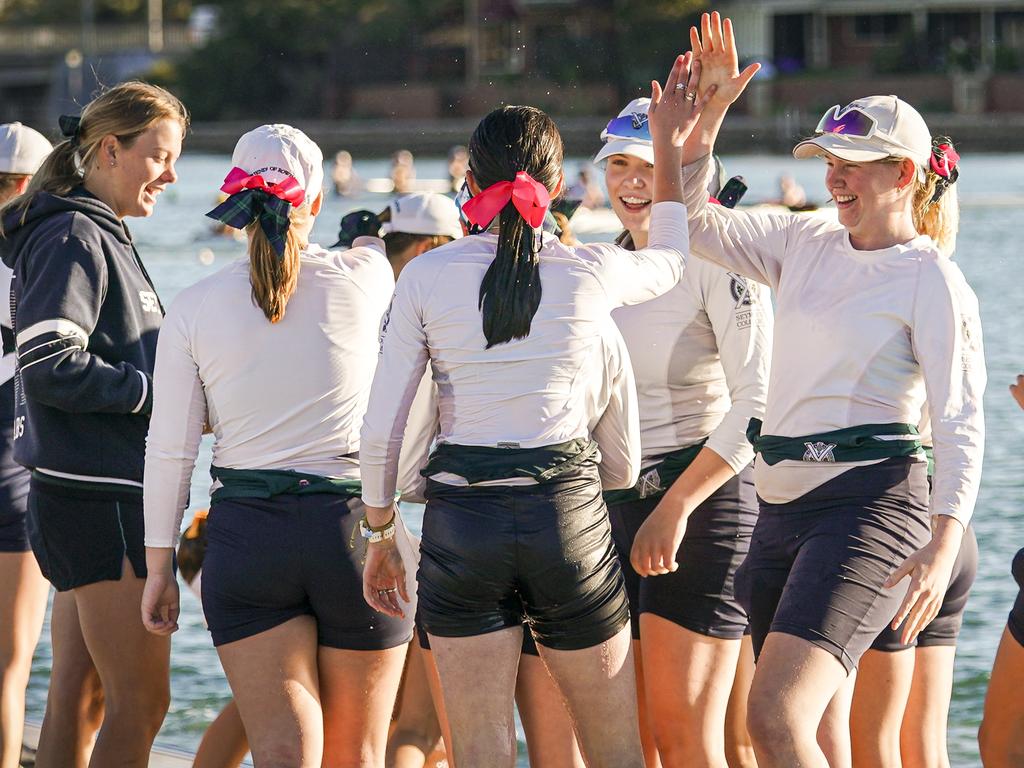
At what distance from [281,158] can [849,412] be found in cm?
144

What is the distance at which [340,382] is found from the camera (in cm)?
362

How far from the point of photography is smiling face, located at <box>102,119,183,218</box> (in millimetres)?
4195

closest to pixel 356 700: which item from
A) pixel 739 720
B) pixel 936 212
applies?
pixel 739 720

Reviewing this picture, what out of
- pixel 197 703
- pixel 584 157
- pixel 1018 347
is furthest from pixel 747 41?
pixel 197 703

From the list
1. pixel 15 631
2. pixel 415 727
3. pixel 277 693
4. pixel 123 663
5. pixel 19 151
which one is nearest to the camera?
pixel 277 693

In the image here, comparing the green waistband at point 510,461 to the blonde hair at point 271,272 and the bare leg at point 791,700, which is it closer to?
the blonde hair at point 271,272

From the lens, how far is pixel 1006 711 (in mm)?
4133

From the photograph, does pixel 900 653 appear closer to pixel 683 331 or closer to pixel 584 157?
pixel 683 331

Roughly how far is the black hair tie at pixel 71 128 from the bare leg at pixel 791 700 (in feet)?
7.43

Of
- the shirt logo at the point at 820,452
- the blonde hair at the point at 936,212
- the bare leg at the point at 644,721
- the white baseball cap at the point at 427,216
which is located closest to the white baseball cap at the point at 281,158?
the white baseball cap at the point at 427,216

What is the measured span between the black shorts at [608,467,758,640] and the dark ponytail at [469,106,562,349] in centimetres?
111

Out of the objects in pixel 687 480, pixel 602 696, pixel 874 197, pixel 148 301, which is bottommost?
pixel 602 696

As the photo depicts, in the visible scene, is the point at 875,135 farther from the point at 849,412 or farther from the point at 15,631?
the point at 15,631

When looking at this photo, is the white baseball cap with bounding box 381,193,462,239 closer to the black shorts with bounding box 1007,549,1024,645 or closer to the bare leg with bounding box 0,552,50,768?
the bare leg with bounding box 0,552,50,768
